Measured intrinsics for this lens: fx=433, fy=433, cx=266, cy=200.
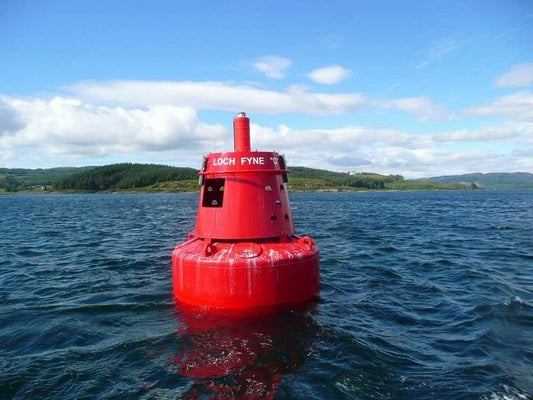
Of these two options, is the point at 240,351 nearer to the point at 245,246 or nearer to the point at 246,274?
the point at 246,274

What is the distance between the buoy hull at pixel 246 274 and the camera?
10.5 m

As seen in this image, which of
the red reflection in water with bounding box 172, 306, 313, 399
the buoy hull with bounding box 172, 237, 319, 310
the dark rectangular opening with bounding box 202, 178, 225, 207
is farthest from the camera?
the dark rectangular opening with bounding box 202, 178, 225, 207

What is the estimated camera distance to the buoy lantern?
10.5 metres

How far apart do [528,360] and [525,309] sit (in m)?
3.55

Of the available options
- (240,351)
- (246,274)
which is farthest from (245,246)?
(240,351)

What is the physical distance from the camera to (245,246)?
11125mm

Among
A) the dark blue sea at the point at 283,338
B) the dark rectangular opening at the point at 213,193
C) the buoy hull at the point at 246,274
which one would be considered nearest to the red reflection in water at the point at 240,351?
the dark blue sea at the point at 283,338

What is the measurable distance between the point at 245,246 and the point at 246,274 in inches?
36.4

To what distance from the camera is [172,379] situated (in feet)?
26.1

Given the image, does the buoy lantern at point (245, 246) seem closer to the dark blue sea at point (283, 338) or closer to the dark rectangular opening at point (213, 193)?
the dark rectangular opening at point (213, 193)

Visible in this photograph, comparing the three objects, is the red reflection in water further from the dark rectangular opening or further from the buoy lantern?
the dark rectangular opening

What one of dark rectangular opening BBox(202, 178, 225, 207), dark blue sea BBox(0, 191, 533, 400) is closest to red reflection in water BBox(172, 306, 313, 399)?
dark blue sea BBox(0, 191, 533, 400)

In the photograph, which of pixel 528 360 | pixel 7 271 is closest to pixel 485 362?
pixel 528 360

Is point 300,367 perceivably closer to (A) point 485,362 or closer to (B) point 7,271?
(A) point 485,362
